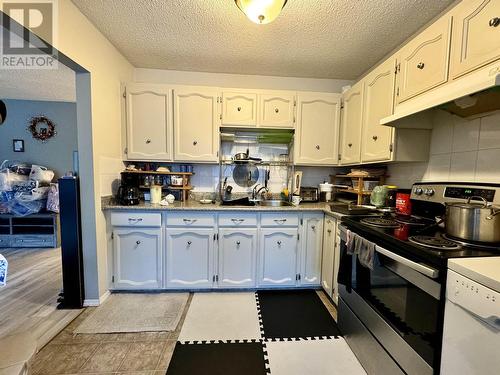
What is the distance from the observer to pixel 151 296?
2189 mm

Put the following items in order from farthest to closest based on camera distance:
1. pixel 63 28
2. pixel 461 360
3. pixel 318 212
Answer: pixel 318 212
pixel 63 28
pixel 461 360

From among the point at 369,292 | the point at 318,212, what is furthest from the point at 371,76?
the point at 369,292

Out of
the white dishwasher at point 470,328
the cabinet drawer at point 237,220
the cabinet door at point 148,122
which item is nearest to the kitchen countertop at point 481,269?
the white dishwasher at point 470,328

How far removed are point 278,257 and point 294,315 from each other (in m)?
0.52

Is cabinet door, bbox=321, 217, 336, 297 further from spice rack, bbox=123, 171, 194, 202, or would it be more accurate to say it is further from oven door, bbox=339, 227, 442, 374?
spice rack, bbox=123, 171, 194, 202

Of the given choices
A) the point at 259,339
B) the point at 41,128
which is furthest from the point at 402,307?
the point at 41,128

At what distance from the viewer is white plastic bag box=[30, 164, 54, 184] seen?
3.47m

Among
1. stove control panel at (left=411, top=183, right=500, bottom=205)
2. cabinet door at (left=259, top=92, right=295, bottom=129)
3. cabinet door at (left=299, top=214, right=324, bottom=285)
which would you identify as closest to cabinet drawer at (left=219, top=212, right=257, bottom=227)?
cabinet door at (left=299, top=214, right=324, bottom=285)

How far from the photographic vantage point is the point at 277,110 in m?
2.46

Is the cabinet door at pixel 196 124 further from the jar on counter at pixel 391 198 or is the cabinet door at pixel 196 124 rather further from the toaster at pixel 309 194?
the jar on counter at pixel 391 198

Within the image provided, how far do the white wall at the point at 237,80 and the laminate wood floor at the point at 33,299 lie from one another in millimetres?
2414

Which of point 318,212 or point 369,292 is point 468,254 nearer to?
point 369,292

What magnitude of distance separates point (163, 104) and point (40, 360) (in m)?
2.22

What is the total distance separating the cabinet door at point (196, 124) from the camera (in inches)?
94.0
